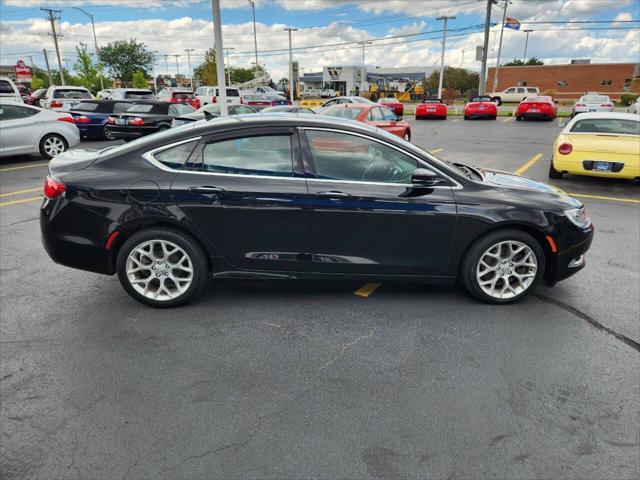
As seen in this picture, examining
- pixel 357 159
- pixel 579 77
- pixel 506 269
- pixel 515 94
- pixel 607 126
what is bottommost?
pixel 506 269

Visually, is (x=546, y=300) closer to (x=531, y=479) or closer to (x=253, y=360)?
(x=531, y=479)

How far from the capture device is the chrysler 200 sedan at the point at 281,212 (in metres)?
3.65

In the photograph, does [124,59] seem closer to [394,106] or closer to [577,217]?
[394,106]

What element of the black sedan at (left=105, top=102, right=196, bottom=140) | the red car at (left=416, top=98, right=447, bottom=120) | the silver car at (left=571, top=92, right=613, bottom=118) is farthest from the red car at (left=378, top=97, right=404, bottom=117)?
the black sedan at (left=105, top=102, right=196, bottom=140)

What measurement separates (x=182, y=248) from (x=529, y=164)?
10.4m

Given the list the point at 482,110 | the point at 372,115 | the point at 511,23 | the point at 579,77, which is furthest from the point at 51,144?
the point at 579,77

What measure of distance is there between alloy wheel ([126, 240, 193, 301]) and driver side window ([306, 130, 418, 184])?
140 cm

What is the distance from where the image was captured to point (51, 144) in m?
11.5

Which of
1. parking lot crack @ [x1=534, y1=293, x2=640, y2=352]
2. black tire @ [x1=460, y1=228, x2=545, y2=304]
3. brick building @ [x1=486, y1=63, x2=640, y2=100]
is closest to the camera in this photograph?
parking lot crack @ [x1=534, y1=293, x2=640, y2=352]

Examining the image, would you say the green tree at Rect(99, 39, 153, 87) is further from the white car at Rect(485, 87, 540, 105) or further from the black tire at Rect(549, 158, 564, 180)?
the black tire at Rect(549, 158, 564, 180)

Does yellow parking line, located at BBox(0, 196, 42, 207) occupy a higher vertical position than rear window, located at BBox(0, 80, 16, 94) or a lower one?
lower

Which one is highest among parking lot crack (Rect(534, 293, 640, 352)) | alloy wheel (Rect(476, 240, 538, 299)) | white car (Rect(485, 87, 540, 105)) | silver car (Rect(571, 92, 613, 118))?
white car (Rect(485, 87, 540, 105))

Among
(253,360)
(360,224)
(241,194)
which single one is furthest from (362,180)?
(253,360)

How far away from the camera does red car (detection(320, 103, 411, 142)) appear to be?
39.6ft
